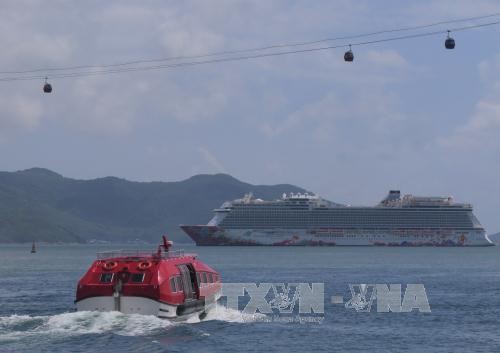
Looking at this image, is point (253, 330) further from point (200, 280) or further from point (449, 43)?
point (449, 43)

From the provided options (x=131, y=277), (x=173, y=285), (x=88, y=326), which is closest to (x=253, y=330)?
(x=173, y=285)

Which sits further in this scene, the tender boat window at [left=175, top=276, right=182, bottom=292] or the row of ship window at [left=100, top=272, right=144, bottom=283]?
the tender boat window at [left=175, top=276, right=182, bottom=292]

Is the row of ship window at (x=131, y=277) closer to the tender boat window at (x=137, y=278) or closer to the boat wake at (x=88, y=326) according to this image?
the tender boat window at (x=137, y=278)

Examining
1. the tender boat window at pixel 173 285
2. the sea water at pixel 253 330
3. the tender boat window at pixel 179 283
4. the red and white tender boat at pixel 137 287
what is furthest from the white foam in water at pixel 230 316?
the tender boat window at pixel 173 285

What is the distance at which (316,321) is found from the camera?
44281 mm

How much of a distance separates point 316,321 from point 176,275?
815 centimetres

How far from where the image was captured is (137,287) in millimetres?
37469

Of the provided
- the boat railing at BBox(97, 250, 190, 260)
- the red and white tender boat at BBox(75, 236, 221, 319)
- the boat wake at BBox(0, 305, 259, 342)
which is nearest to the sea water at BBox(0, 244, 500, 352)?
the boat wake at BBox(0, 305, 259, 342)

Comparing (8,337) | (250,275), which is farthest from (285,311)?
(250,275)

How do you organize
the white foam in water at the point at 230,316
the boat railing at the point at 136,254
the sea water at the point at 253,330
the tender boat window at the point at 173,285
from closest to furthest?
the sea water at the point at 253,330
the tender boat window at the point at 173,285
the boat railing at the point at 136,254
the white foam in water at the point at 230,316

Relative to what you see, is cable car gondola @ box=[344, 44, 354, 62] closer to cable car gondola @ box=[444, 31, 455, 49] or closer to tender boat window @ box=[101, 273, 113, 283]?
cable car gondola @ box=[444, 31, 455, 49]

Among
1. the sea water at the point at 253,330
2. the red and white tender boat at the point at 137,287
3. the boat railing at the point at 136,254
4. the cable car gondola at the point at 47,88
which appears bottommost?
the sea water at the point at 253,330

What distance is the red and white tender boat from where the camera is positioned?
122 feet

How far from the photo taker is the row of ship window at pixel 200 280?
128 feet
